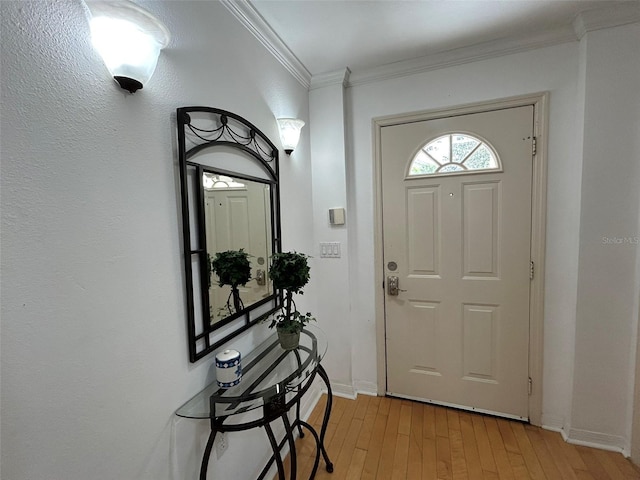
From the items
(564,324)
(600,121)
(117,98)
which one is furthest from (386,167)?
(117,98)

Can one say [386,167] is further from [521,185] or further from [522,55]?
[522,55]

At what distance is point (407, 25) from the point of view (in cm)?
158

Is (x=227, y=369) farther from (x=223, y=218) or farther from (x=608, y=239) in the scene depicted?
(x=608, y=239)

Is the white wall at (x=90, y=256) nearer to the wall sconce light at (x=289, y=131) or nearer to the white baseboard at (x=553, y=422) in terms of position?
the wall sconce light at (x=289, y=131)

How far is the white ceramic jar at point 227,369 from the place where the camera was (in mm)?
1124

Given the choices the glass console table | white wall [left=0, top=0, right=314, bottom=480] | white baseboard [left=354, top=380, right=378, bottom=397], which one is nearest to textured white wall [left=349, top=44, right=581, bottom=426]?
white baseboard [left=354, top=380, right=378, bottom=397]

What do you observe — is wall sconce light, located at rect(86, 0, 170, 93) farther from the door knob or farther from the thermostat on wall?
the door knob

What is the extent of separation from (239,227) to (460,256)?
1465mm

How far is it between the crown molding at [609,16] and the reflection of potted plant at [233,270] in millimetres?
2163

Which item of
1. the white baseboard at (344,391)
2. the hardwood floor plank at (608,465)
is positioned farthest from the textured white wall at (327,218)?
the hardwood floor plank at (608,465)

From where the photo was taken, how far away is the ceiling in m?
1.43

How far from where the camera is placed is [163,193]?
3.22 ft

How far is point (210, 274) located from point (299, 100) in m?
1.43

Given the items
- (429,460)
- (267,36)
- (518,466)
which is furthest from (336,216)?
(518,466)
